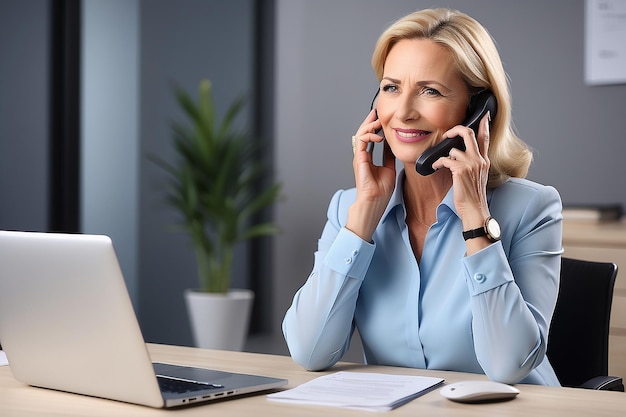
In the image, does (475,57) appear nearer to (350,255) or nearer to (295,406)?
(350,255)

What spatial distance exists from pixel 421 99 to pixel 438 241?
31 cm

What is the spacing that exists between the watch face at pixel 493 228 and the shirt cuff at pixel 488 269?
0.13 ft

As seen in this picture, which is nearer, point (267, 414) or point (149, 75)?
point (267, 414)

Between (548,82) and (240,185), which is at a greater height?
(548,82)

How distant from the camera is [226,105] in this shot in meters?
5.35

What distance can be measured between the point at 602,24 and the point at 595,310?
6.86 feet

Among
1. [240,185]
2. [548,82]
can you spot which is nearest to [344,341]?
[548,82]

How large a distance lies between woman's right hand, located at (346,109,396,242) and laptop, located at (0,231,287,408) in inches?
18.7

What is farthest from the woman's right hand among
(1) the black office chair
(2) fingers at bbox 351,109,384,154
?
(1) the black office chair

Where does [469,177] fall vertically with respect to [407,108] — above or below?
below

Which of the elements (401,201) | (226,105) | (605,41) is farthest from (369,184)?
(226,105)

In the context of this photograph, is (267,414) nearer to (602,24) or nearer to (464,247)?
(464,247)

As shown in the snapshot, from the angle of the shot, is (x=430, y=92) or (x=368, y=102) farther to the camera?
(x=368, y=102)

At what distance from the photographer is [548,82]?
3.96 m
